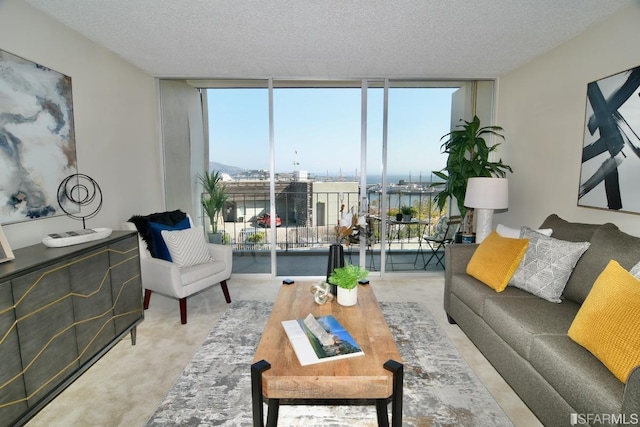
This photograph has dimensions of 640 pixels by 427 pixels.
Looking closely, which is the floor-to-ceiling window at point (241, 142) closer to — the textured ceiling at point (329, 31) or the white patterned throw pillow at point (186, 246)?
the textured ceiling at point (329, 31)

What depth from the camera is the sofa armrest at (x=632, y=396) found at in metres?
1.16

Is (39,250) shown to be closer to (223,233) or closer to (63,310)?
(63,310)

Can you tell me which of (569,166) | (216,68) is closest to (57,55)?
(216,68)

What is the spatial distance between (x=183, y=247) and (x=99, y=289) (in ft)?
3.29

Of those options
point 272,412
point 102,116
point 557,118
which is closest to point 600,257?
point 557,118

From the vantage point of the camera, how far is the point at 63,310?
190cm

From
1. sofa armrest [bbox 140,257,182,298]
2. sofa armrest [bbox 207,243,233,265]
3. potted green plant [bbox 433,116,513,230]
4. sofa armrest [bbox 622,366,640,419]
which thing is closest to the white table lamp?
potted green plant [bbox 433,116,513,230]

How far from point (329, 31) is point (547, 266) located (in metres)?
2.44

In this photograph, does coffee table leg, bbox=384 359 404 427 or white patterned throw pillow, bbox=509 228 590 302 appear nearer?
coffee table leg, bbox=384 359 404 427

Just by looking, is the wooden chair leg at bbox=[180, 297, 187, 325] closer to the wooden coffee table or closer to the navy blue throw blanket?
the navy blue throw blanket

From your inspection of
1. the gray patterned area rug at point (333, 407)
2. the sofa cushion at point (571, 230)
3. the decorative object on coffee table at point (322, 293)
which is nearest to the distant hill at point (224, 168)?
the gray patterned area rug at point (333, 407)

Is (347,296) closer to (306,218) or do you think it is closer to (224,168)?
(224,168)

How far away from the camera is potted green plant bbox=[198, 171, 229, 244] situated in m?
4.29

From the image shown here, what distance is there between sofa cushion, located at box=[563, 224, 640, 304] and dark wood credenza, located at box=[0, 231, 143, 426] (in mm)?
3173
